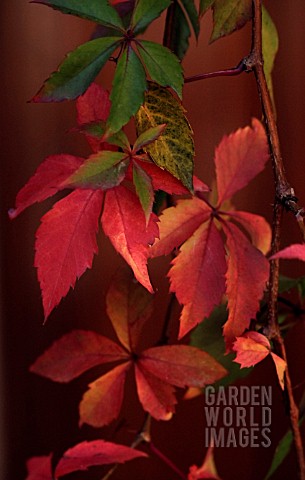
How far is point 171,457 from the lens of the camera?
0.57 m

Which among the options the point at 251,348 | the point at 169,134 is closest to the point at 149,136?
the point at 169,134

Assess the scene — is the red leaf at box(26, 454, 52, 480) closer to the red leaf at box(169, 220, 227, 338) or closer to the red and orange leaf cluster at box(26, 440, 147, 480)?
the red and orange leaf cluster at box(26, 440, 147, 480)

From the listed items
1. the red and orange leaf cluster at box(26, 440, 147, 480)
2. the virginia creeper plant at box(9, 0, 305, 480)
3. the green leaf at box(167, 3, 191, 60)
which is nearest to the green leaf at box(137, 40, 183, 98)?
Answer: the virginia creeper plant at box(9, 0, 305, 480)

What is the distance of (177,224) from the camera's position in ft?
1.09

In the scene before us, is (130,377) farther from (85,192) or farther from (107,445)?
(85,192)

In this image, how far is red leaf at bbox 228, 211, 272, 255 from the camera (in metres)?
0.40

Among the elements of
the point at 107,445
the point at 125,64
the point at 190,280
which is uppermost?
the point at 125,64

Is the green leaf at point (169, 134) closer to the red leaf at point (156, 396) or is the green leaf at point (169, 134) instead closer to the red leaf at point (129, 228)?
the red leaf at point (129, 228)

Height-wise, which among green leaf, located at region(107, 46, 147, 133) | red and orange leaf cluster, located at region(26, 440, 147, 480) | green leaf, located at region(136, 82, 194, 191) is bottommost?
red and orange leaf cluster, located at region(26, 440, 147, 480)

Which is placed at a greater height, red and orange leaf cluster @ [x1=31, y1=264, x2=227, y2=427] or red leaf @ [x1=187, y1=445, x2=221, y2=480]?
red and orange leaf cluster @ [x1=31, y1=264, x2=227, y2=427]

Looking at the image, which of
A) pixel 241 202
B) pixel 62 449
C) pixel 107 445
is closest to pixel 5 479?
pixel 62 449

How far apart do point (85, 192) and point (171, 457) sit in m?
0.35

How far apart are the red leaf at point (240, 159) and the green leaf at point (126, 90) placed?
0.42ft

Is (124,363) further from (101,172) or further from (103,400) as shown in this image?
(101,172)
